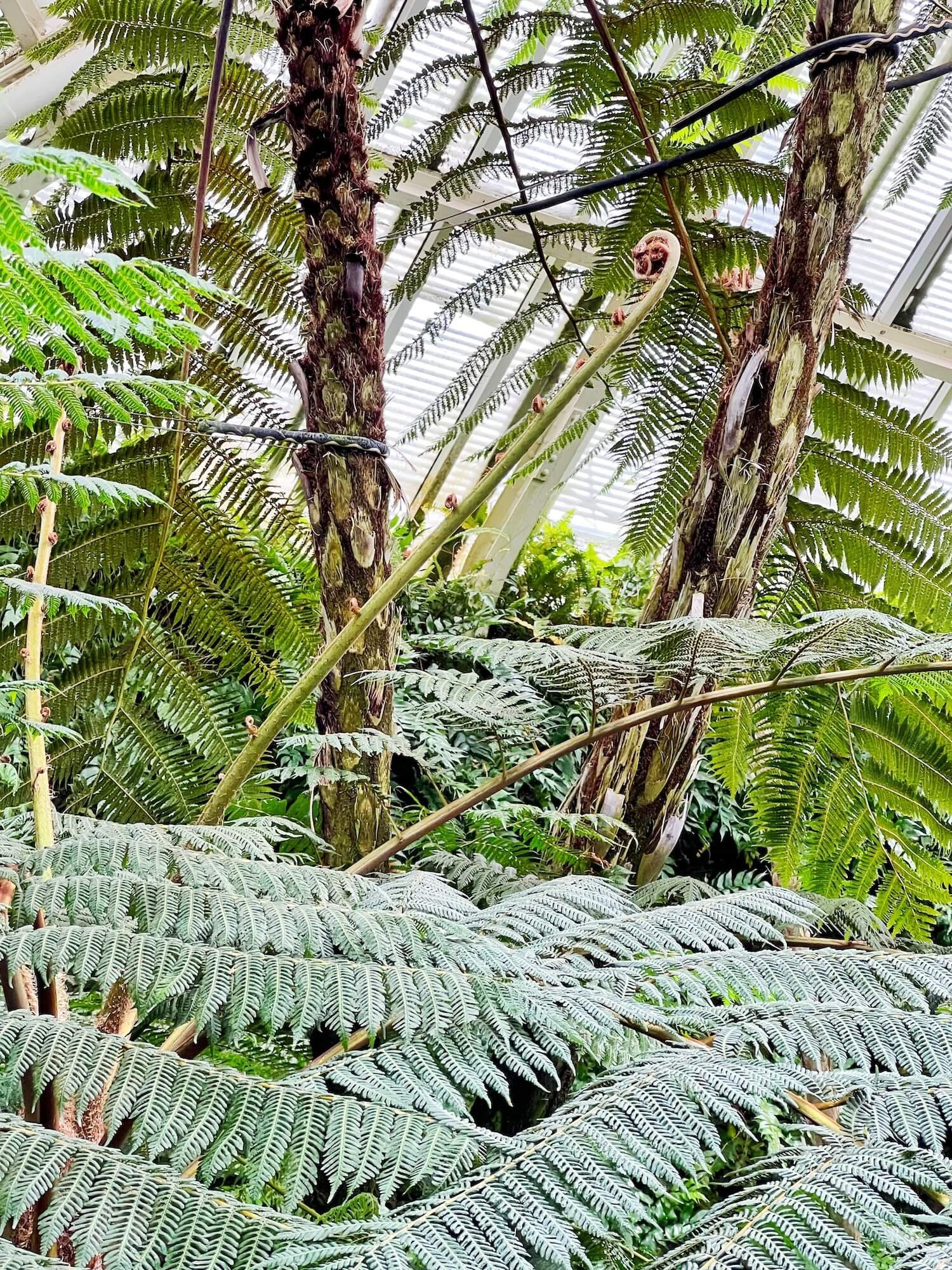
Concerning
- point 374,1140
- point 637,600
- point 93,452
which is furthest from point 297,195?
point 637,600

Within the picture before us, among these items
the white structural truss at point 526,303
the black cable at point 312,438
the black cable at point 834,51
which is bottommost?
the black cable at point 312,438

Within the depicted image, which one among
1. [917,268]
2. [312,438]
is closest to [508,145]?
[312,438]

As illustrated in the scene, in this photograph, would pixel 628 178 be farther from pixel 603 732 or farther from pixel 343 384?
pixel 603 732

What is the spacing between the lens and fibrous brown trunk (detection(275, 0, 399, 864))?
1271mm

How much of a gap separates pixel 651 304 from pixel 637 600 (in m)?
5.12

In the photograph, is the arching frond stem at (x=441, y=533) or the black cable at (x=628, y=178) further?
the black cable at (x=628, y=178)

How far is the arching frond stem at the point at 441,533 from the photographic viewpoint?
2.93 feet

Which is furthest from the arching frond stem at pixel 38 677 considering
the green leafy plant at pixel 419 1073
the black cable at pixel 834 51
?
the black cable at pixel 834 51

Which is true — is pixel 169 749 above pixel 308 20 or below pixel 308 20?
below

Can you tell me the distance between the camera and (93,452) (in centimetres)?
139

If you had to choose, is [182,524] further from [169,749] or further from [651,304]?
[651,304]

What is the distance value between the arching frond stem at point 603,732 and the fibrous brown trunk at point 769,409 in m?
0.26

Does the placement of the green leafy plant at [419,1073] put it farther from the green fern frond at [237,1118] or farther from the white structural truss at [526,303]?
the white structural truss at [526,303]

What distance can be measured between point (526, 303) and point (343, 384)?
426cm
